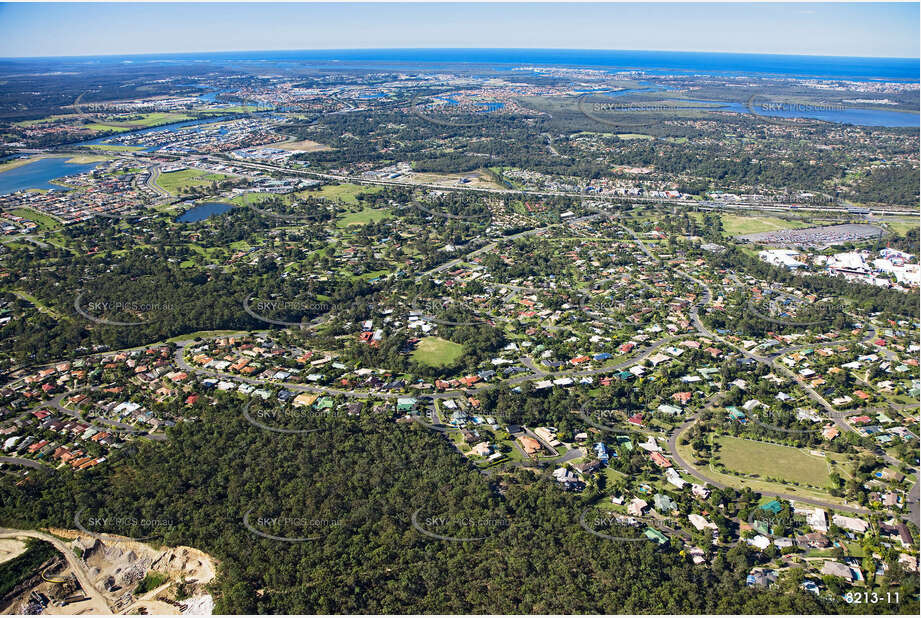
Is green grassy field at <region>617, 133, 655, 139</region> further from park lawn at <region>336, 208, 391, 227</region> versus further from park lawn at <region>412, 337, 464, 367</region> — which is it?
park lawn at <region>412, 337, 464, 367</region>

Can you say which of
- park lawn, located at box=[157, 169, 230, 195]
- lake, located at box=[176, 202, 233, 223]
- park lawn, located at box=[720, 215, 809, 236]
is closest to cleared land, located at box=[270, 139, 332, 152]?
park lawn, located at box=[157, 169, 230, 195]

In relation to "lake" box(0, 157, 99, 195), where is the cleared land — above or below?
above

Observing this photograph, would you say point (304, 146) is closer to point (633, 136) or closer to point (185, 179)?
point (185, 179)

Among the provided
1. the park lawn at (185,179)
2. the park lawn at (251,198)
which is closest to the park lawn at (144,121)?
the park lawn at (185,179)

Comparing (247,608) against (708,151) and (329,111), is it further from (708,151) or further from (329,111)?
(329,111)

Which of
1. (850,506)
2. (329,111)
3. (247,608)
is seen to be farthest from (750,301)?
(329,111)

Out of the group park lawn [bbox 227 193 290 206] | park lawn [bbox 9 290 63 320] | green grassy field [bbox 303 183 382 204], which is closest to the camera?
park lawn [bbox 9 290 63 320]

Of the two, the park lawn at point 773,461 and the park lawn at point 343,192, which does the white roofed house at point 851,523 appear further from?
the park lawn at point 343,192
